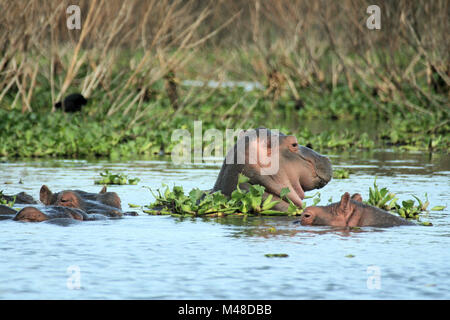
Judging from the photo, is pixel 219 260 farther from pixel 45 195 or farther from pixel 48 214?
pixel 45 195

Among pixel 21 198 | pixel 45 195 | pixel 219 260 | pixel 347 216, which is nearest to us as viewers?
pixel 219 260

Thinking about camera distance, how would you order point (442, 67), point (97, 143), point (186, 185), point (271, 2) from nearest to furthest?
1. point (186, 185)
2. point (97, 143)
3. point (442, 67)
4. point (271, 2)

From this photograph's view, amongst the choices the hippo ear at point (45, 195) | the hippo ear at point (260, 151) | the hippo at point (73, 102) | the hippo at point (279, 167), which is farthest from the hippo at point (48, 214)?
the hippo at point (73, 102)

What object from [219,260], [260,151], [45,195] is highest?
[260,151]

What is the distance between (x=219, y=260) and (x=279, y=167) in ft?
8.20

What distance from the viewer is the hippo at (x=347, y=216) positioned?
814 centimetres

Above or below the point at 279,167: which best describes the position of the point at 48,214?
below

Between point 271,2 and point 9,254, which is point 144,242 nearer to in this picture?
point 9,254

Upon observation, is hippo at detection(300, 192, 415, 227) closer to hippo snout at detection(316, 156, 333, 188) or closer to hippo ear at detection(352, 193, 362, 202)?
hippo ear at detection(352, 193, 362, 202)

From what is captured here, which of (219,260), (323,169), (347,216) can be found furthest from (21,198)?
(219,260)

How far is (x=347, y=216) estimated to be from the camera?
8.16 m

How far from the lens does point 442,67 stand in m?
20.6
